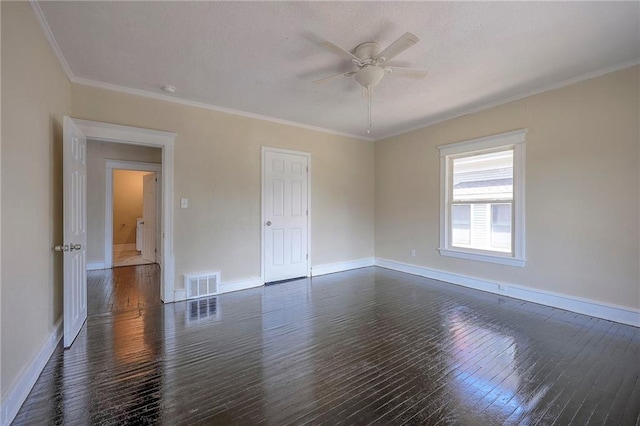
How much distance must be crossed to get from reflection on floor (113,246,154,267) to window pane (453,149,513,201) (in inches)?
260

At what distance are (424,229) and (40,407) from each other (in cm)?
500

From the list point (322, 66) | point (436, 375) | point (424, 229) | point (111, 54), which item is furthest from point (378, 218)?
point (111, 54)

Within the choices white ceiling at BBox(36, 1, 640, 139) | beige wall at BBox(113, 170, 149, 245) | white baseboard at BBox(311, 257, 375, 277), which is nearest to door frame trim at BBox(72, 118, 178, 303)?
white ceiling at BBox(36, 1, 640, 139)

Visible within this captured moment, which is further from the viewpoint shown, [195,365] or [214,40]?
[214,40]

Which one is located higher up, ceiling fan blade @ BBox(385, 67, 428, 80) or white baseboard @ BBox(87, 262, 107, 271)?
ceiling fan blade @ BBox(385, 67, 428, 80)

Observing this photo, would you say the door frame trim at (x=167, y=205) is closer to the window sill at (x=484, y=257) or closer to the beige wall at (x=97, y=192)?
the beige wall at (x=97, y=192)

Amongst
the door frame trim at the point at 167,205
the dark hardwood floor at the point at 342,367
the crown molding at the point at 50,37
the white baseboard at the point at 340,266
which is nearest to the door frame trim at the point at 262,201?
the white baseboard at the point at 340,266

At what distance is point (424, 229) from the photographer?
5129 millimetres

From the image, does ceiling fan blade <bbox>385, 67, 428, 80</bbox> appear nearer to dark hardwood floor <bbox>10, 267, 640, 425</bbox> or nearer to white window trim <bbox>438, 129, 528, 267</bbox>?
white window trim <bbox>438, 129, 528, 267</bbox>

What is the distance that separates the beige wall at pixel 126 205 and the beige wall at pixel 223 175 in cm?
492

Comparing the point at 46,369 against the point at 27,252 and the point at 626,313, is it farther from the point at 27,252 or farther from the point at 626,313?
the point at 626,313

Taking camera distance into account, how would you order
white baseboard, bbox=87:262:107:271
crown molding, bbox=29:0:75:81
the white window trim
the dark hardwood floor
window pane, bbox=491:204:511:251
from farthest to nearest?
white baseboard, bbox=87:262:107:271 < window pane, bbox=491:204:511:251 < the white window trim < crown molding, bbox=29:0:75:81 < the dark hardwood floor

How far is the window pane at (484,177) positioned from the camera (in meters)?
4.08

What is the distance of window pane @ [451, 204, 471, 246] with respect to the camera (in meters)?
4.59
